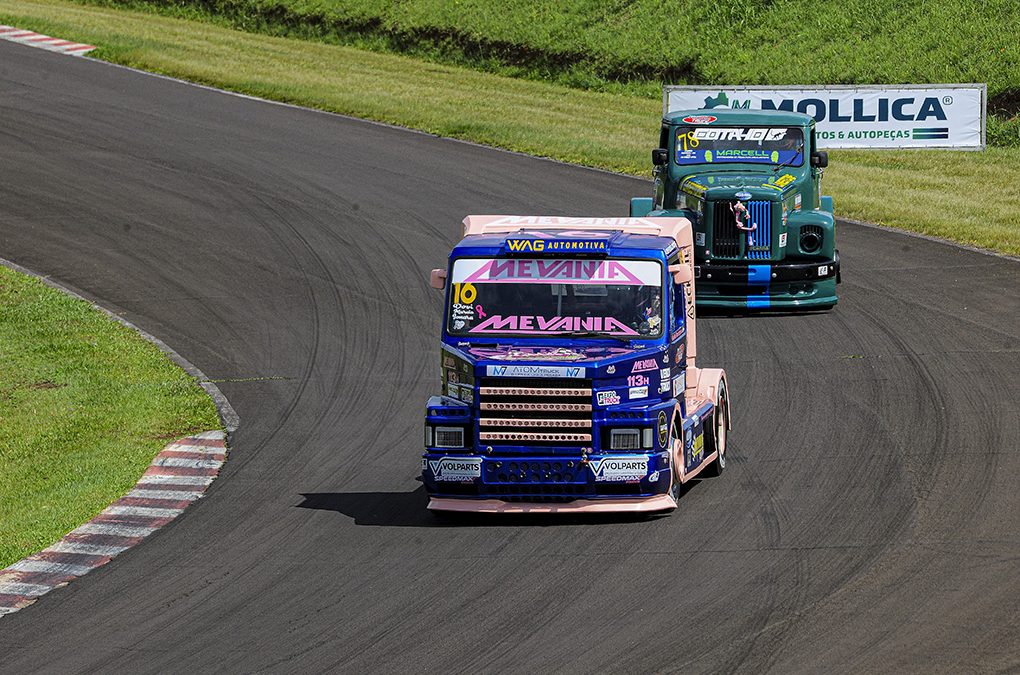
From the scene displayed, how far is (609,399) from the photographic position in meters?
13.7

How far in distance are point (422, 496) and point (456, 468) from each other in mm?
1449

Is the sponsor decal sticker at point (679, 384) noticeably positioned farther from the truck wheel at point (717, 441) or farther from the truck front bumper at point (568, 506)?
the truck front bumper at point (568, 506)

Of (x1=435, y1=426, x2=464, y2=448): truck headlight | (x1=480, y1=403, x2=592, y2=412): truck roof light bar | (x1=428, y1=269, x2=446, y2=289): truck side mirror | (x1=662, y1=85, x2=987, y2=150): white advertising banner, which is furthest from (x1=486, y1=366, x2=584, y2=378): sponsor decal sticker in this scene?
(x1=662, y1=85, x2=987, y2=150): white advertising banner

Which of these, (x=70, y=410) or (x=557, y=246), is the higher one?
(x=557, y=246)

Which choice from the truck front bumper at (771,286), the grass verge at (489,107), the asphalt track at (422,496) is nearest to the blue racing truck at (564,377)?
the asphalt track at (422,496)

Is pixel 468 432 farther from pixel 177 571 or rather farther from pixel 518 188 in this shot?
pixel 518 188

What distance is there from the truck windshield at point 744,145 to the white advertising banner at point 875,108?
1034 cm

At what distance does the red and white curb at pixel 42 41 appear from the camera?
43812 mm

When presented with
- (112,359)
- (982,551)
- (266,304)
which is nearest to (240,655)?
(982,551)

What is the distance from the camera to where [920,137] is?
118 feet

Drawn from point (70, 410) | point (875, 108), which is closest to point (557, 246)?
point (70, 410)

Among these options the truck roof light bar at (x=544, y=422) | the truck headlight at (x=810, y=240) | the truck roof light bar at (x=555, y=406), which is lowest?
the truck roof light bar at (x=544, y=422)

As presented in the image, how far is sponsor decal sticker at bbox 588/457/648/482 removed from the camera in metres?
13.7

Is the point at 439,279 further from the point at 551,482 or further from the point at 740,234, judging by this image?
the point at 740,234
